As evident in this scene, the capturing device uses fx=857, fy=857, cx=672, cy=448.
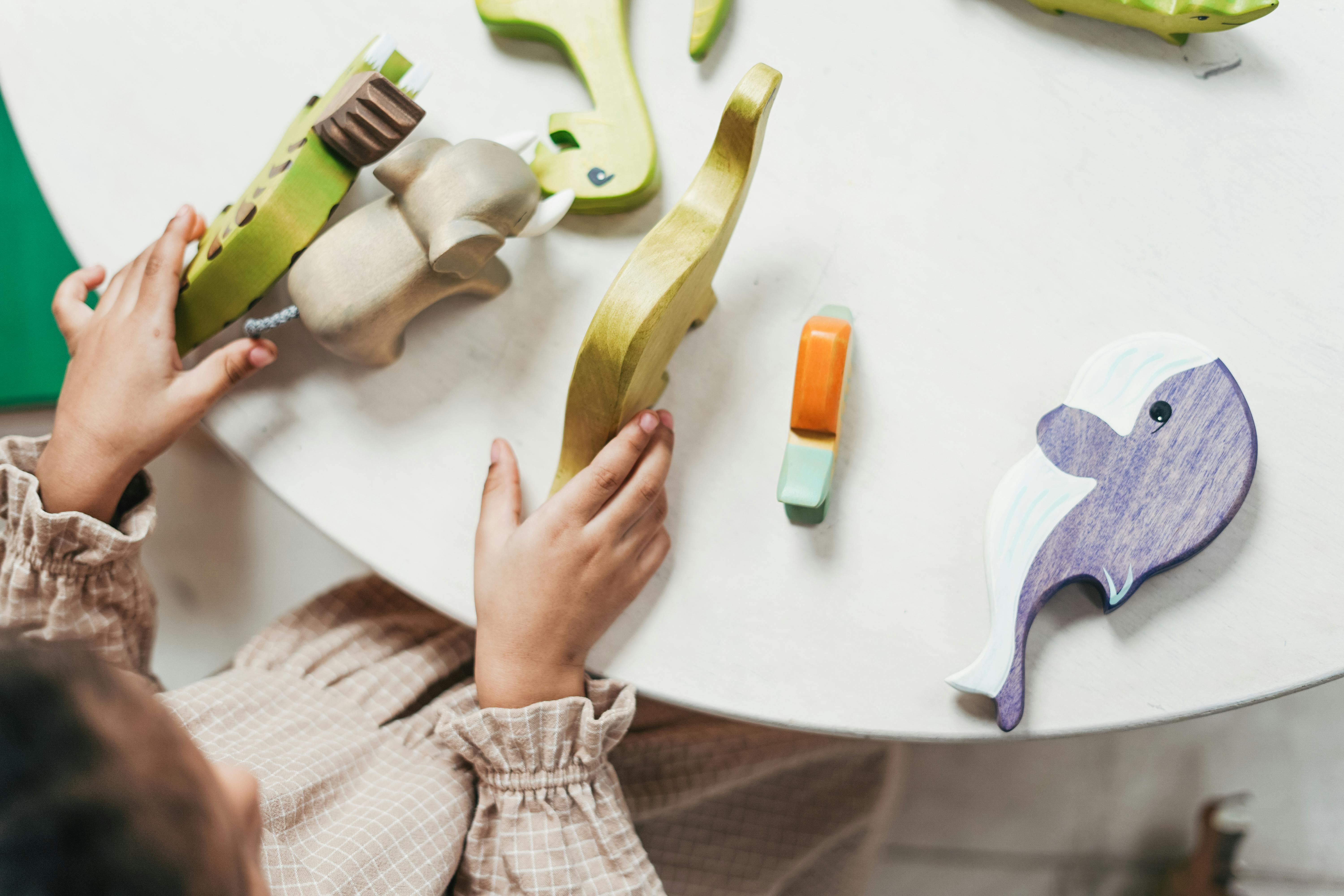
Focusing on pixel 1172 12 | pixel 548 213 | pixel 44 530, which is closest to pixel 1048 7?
pixel 1172 12

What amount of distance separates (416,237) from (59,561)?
28cm

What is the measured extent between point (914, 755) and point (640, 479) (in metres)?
0.66

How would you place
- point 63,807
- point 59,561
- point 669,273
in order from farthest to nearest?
1. point 59,561
2. point 669,273
3. point 63,807

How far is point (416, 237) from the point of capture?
42cm

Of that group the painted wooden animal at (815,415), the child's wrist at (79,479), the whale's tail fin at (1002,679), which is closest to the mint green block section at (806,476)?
the painted wooden animal at (815,415)

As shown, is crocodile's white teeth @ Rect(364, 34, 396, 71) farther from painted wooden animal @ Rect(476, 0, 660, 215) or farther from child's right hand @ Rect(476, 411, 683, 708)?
child's right hand @ Rect(476, 411, 683, 708)

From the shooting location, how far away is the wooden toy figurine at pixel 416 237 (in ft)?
1.33

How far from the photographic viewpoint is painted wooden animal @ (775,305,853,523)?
40 centimetres

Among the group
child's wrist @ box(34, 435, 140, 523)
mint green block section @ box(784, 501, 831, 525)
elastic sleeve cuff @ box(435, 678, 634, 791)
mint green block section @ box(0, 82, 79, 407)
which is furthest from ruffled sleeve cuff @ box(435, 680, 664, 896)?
mint green block section @ box(0, 82, 79, 407)

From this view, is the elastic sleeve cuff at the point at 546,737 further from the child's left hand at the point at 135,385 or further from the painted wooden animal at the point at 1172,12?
the painted wooden animal at the point at 1172,12

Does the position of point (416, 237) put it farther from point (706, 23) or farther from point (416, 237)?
point (706, 23)

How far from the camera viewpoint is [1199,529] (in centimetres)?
40

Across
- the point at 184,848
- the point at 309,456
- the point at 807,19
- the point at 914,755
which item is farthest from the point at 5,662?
the point at 914,755

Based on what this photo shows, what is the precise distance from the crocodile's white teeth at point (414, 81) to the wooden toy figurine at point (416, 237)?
0.11 ft
